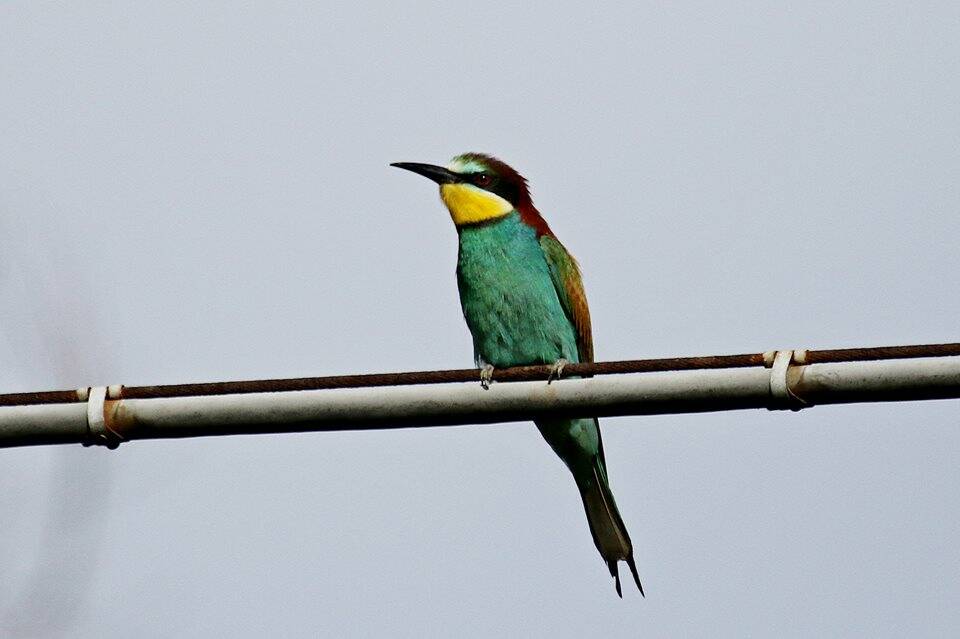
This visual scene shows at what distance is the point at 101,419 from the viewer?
2928 mm

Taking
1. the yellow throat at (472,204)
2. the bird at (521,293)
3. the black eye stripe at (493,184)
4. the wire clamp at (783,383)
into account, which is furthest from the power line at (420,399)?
the black eye stripe at (493,184)

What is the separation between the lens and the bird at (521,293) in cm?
523

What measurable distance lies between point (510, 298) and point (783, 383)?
2.69 m

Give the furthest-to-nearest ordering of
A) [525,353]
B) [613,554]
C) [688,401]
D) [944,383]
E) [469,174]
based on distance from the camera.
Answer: [469,174] < [525,353] < [613,554] < [688,401] < [944,383]

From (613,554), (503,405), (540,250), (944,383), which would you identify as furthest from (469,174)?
(944,383)

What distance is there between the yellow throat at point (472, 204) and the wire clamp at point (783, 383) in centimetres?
298

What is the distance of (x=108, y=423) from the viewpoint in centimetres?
293

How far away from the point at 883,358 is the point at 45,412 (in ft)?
5.15

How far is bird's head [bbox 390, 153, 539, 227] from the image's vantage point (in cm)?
572

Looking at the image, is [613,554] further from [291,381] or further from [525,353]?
[291,381]

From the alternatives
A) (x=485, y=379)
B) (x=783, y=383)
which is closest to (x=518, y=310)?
(x=485, y=379)

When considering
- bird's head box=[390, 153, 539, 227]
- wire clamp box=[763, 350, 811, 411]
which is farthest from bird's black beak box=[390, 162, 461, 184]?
wire clamp box=[763, 350, 811, 411]

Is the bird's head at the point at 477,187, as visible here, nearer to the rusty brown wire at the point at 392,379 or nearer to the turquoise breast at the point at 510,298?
the turquoise breast at the point at 510,298

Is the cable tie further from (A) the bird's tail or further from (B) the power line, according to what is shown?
(A) the bird's tail
